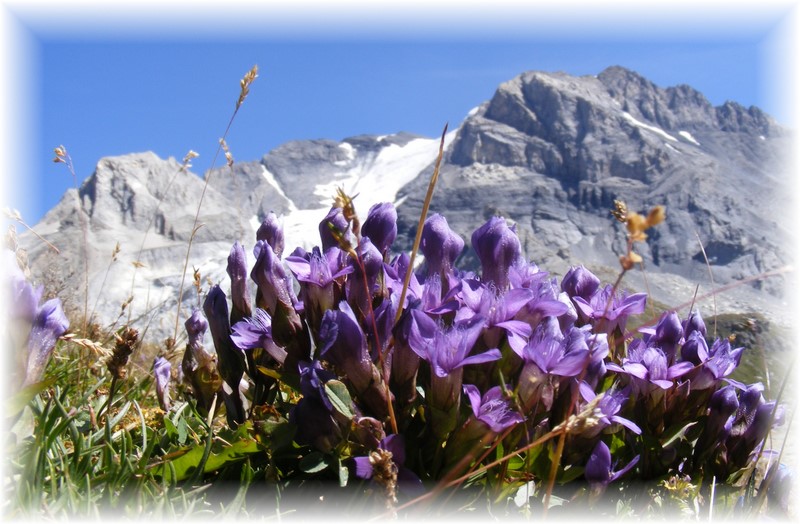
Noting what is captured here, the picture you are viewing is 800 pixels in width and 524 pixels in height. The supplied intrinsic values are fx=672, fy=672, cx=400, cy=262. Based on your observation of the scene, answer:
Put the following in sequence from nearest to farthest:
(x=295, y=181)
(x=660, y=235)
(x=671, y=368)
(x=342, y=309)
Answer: (x=342, y=309) < (x=671, y=368) < (x=660, y=235) < (x=295, y=181)

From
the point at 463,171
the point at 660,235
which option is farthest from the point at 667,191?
the point at 463,171

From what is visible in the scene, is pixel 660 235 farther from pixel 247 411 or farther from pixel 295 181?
pixel 247 411

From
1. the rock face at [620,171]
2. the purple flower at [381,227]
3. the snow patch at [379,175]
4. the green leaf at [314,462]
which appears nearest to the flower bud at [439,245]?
the purple flower at [381,227]

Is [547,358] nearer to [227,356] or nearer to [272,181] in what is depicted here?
[227,356]

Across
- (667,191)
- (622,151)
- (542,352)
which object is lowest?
(542,352)

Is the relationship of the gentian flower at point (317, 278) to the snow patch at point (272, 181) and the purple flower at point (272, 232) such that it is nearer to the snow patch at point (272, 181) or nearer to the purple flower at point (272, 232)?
the purple flower at point (272, 232)

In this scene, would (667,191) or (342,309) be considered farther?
(667,191)

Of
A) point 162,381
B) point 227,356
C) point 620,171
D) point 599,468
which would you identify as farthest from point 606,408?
point 620,171

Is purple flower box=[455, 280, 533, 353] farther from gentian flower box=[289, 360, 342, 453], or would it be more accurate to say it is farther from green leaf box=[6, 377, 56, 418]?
green leaf box=[6, 377, 56, 418]
